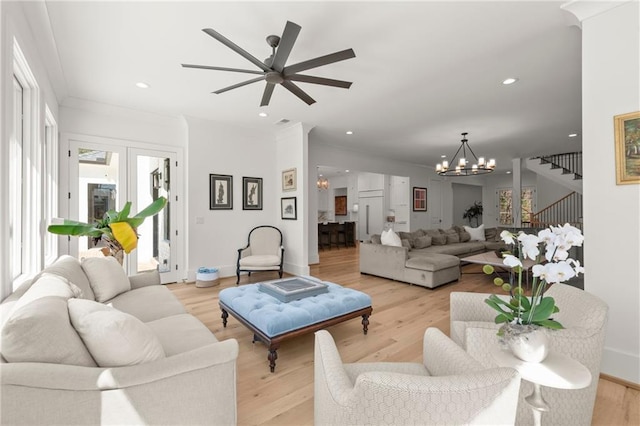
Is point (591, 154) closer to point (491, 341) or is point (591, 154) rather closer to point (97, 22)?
point (491, 341)

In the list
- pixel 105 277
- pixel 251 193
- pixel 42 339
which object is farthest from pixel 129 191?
pixel 42 339

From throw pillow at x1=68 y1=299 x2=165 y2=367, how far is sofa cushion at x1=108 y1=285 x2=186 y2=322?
3.35 ft

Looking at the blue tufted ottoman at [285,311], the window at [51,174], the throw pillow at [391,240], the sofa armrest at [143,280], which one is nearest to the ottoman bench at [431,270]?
the throw pillow at [391,240]

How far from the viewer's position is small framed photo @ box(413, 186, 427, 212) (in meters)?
9.23

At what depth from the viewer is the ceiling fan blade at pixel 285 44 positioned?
1.90 m

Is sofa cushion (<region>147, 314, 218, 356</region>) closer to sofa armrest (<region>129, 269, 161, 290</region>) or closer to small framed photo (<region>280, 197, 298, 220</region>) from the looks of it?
sofa armrest (<region>129, 269, 161, 290</region>)

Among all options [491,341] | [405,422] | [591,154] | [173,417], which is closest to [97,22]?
[173,417]

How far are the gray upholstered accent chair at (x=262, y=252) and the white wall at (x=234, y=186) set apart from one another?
227 mm

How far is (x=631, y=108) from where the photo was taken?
200 centimetres

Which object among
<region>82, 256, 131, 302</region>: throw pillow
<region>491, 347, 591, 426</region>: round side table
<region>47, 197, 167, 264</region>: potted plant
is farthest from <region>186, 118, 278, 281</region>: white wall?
<region>491, 347, 591, 426</region>: round side table

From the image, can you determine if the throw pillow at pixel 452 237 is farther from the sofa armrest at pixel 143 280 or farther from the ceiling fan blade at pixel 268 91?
the sofa armrest at pixel 143 280

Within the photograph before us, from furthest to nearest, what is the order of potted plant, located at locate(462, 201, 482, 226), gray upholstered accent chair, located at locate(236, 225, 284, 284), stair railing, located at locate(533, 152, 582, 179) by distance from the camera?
potted plant, located at locate(462, 201, 482, 226) < stair railing, located at locate(533, 152, 582, 179) < gray upholstered accent chair, located at locate(236, 225, 284, 284)

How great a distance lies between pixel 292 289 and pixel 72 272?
5.84ft

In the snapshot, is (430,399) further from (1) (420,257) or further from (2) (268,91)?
(1) (420,257)
